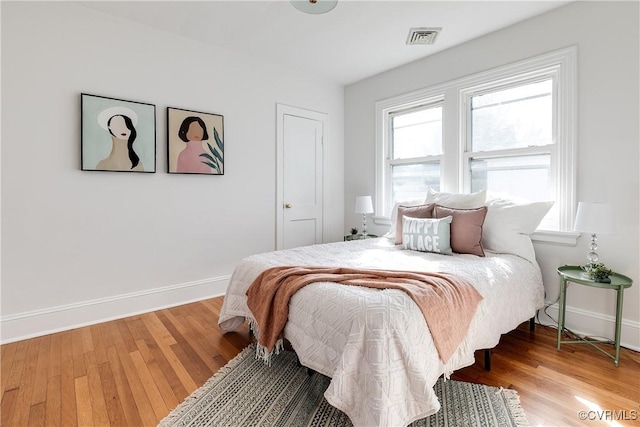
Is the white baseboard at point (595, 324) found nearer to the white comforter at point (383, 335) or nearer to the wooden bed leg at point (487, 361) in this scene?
the white comforter at point (383, 335)

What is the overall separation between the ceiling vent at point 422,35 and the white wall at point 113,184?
157 cm

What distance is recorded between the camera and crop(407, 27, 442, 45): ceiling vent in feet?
9.61

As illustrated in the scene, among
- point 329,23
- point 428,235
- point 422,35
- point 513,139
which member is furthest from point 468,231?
point 329,23

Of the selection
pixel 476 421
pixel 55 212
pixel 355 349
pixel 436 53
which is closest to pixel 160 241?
pixel 55 212

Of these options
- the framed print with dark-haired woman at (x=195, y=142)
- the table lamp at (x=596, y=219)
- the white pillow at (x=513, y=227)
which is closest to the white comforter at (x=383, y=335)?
the white pillow at (x=513, y=227)

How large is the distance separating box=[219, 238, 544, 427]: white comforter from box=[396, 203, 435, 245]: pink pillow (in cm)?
69

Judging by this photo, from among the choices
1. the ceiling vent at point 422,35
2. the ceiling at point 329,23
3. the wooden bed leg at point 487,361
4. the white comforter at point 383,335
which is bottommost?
the wooden bed leg at point 487,361

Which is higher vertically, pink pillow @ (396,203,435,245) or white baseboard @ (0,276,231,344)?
pink pillow @ (396,203,435,245)

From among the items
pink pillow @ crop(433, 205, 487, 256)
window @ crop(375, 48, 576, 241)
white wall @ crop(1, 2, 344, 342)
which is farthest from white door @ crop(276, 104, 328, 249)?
pink pillow @ crop(433, 205, 487, 256)

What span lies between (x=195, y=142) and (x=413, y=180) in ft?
8.16

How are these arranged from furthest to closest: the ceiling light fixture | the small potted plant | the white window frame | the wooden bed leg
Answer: the white window frame → the ceiling light fixture → the small potted plant → the wooden bed leg

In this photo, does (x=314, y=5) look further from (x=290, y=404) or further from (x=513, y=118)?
(x=290, y=404)

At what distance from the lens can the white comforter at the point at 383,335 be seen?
50.0 inches

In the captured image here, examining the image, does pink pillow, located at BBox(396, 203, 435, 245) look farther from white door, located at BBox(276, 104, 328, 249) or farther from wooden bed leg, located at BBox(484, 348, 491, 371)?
white door, located at BBox(276, 104, 328, 249)
